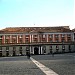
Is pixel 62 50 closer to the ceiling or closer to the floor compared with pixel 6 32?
closer to the floor

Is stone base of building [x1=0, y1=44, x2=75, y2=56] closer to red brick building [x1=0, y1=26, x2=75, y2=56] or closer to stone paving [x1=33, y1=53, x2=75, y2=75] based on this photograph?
red brick building [x1=0, y1=26, x2=75, y2=56]

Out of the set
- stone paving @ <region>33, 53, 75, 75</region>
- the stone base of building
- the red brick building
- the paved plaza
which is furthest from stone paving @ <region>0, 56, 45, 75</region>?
the red brick building

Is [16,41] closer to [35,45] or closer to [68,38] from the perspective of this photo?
[35,45]

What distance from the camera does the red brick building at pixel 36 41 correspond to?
380 ft

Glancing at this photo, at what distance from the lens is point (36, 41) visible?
4656 inches

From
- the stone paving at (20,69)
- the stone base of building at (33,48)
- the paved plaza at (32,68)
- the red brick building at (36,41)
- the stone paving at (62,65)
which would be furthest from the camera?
the red brick building at (36,41)

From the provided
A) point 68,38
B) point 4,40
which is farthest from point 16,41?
point 68,38

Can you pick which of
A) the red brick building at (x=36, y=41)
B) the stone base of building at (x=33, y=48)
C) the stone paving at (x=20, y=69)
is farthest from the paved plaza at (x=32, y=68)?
the red brick building at (x=36, y=41)

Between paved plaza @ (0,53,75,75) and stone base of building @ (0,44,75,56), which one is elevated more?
stone base of building @ (0,44,75,56)

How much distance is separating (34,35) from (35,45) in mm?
4549

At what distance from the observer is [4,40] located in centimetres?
11762

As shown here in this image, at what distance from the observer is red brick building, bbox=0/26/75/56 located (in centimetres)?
11575

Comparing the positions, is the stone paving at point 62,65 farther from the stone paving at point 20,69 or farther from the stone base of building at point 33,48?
the stone base of building at point 33,48

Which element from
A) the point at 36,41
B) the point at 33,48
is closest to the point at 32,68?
the point at 33,48
